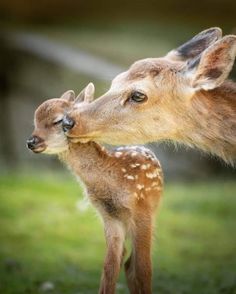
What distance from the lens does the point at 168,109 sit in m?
5.53

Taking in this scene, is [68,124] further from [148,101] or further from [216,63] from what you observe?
[216,63]

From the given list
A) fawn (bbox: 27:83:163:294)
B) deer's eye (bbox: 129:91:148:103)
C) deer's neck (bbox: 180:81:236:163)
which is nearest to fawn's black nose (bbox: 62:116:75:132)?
fawn (bbox: 27:83:163:294)

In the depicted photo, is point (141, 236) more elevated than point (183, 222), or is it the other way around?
point (183, 222)

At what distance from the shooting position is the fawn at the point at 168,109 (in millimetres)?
5418

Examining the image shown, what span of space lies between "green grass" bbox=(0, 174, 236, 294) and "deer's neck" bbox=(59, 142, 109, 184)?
1.39 m

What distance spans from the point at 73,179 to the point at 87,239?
2.89 metres

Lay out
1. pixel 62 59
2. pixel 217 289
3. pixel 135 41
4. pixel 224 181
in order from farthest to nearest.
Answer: pixel 135 41, pixel 62 59, pixel 224 181, pixel 217 289

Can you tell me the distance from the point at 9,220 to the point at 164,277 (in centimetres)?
283

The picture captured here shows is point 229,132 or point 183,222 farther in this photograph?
point 183,222

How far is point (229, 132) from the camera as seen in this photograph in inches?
218

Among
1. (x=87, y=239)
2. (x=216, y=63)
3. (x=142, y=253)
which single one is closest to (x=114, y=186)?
(x=142, y=253)

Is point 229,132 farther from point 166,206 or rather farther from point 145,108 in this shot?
point 166,206

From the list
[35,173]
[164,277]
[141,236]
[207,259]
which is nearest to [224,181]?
[35,173]

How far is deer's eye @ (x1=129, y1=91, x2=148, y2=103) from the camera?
543cm
